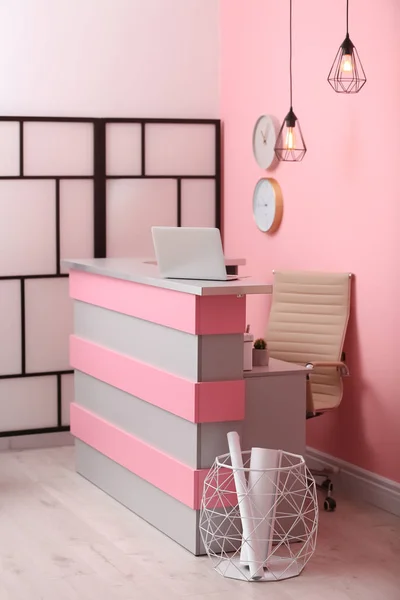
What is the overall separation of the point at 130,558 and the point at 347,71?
239 centimetres

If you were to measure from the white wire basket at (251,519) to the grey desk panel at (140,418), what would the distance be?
7.2 inches

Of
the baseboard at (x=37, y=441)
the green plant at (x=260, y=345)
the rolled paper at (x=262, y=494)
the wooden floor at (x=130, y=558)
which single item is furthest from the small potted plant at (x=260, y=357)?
the baseboard at (x=37, y=441)

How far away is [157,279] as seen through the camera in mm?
4277

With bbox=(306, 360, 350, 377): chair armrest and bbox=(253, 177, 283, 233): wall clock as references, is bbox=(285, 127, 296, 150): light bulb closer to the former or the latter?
bbox=(253, 177, 283, 233): wall clock

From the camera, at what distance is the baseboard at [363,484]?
4723 millimetres

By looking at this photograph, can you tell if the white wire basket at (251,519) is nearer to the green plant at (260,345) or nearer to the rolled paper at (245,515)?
the rolled paper at (245,515)

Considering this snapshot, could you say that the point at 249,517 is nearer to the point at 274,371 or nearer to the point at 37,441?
the point at 274,371

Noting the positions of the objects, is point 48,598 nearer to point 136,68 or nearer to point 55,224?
point 55,224

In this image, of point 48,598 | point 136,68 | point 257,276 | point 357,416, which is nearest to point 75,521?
point 48,598

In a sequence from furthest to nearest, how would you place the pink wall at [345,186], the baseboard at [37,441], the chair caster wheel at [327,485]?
the baseboard at [37,441] → the chair caster wheel at [327,485] → the pink wall at [345,186]

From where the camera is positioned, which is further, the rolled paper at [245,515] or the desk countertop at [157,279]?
the desk countertop at [157,279]

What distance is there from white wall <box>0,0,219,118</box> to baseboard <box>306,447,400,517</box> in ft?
8.15

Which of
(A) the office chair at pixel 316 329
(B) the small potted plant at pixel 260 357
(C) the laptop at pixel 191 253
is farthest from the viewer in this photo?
(A) the office chair at pixel 316 329

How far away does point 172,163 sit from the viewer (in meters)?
6.33
